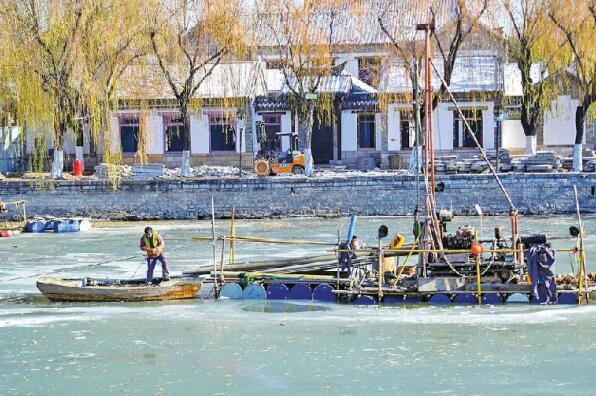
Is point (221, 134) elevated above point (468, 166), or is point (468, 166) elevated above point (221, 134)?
point (221, 134)

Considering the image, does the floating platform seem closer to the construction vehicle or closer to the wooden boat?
the wooden boat

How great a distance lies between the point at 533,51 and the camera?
3859 cm

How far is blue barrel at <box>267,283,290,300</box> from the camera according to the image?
21312 millimetres

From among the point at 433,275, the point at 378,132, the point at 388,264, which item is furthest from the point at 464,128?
the point at 433,275

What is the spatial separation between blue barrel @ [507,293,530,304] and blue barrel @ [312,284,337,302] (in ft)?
10.2

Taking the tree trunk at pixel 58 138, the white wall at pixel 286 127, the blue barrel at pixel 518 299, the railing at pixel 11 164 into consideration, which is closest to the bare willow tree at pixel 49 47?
the tree trunk at pixel 58 138

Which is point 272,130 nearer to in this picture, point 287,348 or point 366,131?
point 366,131

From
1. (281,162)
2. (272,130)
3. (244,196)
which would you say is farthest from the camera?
(272,130)

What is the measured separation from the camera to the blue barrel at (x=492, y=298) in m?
20.4

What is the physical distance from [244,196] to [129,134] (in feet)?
29.5

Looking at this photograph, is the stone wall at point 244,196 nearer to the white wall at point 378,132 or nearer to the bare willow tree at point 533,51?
the bare willow tree at point 533,51

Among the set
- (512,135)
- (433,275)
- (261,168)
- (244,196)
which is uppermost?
(512,135)

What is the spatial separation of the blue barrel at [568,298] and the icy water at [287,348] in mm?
217

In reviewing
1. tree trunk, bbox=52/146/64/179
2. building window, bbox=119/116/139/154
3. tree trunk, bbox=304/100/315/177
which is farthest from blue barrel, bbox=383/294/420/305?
building window, bbox=119/116/139/154
